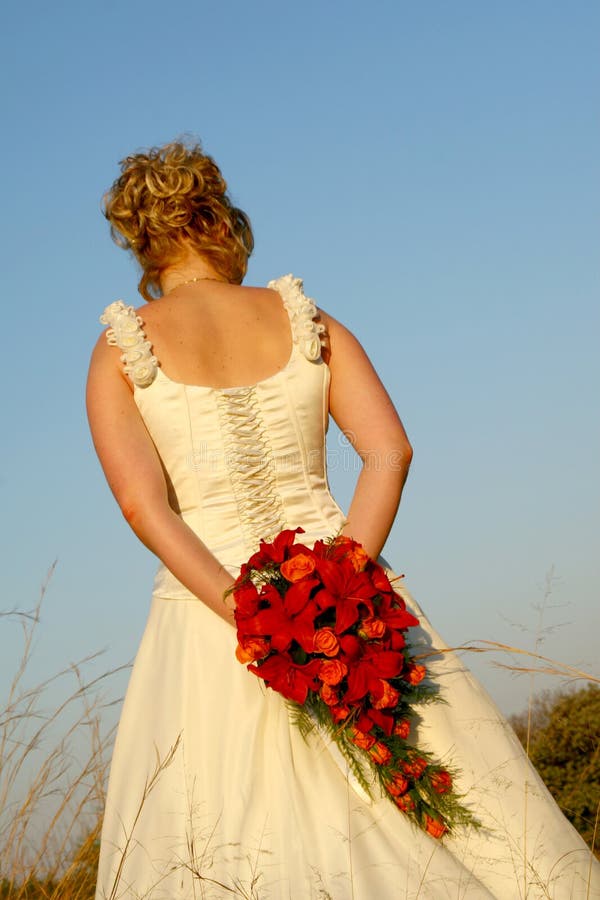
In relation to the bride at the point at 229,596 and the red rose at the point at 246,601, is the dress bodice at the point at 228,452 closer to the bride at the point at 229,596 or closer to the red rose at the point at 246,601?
the bride at the point at 229,596

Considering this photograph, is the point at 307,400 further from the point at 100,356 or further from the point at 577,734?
the point at 577,734

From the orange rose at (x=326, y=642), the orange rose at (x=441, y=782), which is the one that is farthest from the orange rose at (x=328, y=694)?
the orange rose at (x=441, y=782)

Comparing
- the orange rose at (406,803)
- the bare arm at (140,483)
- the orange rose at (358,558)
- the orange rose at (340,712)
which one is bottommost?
the orange rose at (406,803)

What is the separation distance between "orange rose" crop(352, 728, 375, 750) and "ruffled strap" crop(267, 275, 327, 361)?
4.50 ft

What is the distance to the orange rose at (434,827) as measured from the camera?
3102 millimetres

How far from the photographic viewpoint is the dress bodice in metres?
3.68

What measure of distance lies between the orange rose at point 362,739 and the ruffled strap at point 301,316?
137cm

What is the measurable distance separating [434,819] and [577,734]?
5565 millimetres

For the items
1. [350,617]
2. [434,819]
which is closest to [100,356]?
[350,617]

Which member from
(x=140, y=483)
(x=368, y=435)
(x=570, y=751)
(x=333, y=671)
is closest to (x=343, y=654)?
(x=333, y=671)

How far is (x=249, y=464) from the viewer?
373cm

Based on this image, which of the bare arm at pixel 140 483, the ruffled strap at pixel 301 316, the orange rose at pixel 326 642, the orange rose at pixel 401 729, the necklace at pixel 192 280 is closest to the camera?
the orange rose at pixel 326 642

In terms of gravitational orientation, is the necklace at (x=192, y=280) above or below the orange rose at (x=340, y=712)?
above

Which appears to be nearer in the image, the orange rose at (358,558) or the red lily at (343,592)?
the red lily at (343,592)
